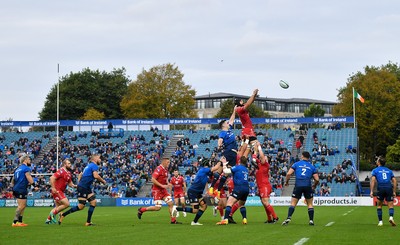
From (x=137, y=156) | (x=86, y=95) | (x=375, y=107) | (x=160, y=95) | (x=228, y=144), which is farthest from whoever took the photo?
(x=86, y=95)

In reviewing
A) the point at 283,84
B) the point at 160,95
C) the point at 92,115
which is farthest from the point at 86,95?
the point at 283,84

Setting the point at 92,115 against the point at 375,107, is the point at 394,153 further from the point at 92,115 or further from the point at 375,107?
the point at 92,115

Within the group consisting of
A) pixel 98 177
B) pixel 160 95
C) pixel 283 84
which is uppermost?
pixel 160 95

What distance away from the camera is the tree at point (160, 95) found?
108750mm

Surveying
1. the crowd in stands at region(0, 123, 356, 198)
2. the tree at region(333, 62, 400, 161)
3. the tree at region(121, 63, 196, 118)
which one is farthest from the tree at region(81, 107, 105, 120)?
the tree at region(333, 62, 400, 161)

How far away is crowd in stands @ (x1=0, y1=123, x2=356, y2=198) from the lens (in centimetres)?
6481

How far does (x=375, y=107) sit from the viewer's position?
A: 98.2 metres

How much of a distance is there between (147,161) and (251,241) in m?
53.8

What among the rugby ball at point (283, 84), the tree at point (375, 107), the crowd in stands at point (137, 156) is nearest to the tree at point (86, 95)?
the crowd in stands at point (137, 156)

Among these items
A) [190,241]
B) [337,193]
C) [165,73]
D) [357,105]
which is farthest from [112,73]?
[190,241]

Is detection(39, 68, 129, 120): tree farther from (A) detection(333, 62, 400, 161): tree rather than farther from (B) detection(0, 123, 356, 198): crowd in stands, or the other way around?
(A) detection(333, 62, 400, 161): tree

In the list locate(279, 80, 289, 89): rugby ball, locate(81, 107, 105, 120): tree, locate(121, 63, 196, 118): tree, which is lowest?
locate(279, 80, 289, 89): rugby ball

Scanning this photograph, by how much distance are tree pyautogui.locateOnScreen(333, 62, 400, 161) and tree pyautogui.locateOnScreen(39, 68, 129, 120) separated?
1553 inches

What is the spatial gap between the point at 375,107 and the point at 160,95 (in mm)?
32943
